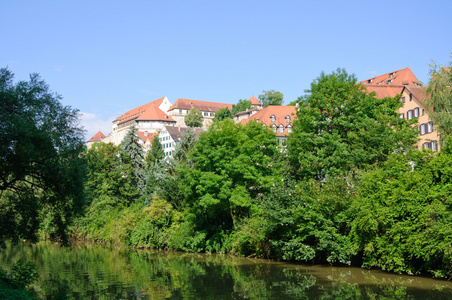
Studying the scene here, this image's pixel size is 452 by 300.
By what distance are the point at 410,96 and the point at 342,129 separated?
2557cm

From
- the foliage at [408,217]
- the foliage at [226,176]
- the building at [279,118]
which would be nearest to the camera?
the foliage at [408,217]

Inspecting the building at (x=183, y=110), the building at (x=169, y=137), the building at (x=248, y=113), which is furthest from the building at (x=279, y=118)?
the building at (x=183, y=110)

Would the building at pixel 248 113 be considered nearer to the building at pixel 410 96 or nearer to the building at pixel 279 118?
the building at pixel 410 96

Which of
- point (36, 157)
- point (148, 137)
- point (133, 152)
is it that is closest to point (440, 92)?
point (36, 157)

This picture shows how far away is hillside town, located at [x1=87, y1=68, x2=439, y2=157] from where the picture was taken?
190ft

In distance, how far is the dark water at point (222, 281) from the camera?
20.6 m

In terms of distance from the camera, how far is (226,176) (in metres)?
38.3

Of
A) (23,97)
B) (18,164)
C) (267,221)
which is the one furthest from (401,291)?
(23,97)

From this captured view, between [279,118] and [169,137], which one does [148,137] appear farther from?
[279,118]

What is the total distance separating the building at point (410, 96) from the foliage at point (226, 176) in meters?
13.9

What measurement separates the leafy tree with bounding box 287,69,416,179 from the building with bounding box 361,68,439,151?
3.14 meters

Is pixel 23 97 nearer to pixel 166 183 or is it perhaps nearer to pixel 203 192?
pixel 203 192

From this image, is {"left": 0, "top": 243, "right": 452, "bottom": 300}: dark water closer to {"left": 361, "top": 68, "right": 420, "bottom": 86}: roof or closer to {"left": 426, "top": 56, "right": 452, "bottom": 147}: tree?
{"left": 426, "top": 56, "right": 452, "bottom": 147}: tree

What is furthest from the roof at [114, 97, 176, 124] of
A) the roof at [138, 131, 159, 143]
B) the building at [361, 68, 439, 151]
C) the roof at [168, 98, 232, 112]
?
the building at [361, 68, 439, 151]
